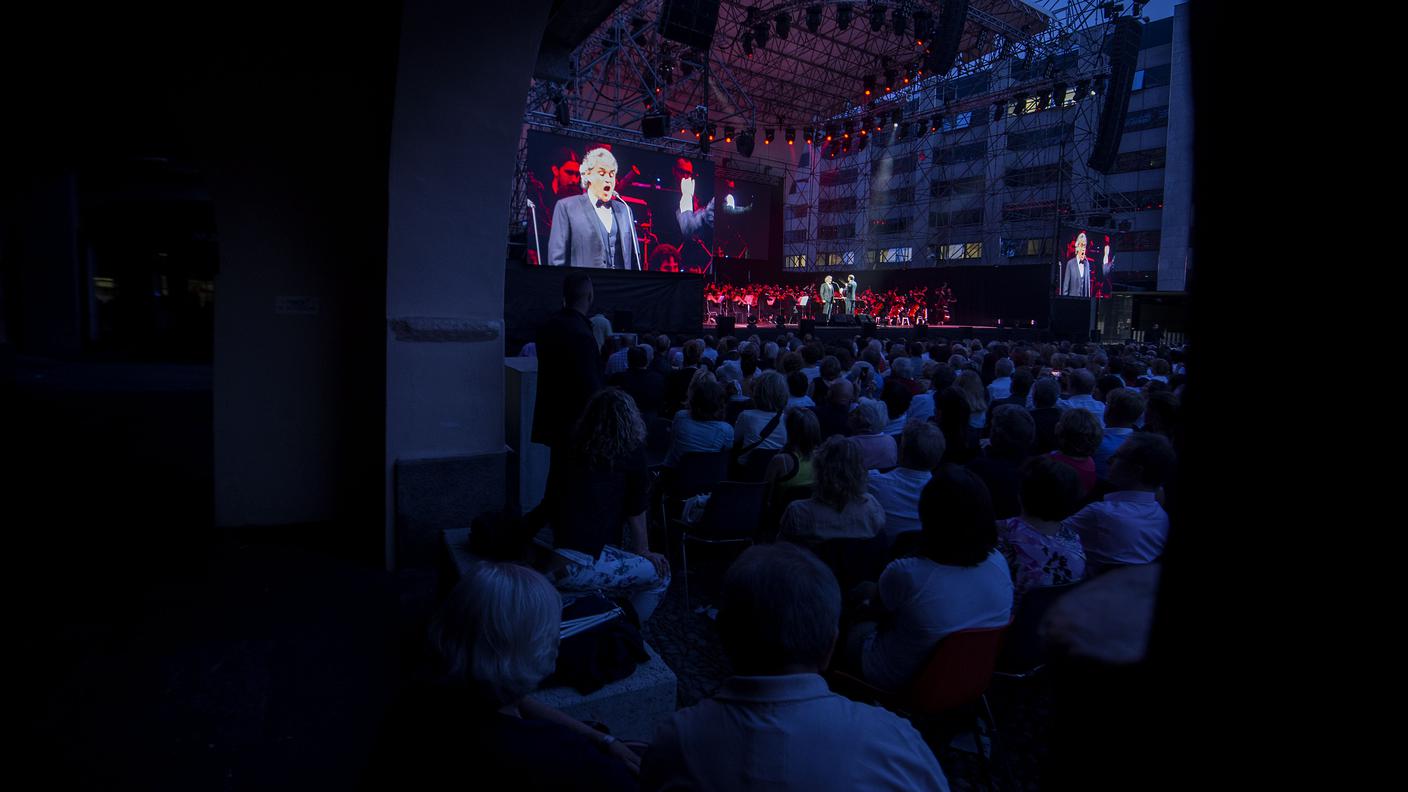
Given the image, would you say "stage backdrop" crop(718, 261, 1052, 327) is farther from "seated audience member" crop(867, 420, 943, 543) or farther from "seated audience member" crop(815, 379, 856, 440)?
"seated audience member" crop(867, 420, 943, 543)

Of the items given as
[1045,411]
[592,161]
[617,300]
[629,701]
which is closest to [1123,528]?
[629,701]

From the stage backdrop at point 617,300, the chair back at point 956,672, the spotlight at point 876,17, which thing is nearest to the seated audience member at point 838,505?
the chair back at point 956,672

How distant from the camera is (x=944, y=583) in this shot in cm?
229

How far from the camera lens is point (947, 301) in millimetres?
24844

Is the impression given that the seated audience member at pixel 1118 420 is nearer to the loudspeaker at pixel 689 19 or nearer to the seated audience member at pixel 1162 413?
the seated audience member at pixel 1162 413

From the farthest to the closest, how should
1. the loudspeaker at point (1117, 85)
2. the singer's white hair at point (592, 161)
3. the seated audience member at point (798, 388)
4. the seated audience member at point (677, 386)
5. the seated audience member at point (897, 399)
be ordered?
the singer's white hair at point (592, 161) < the loudspeaker at point (1117, 85) < the seated audience member at point (677, 386) < the seated audience member at point (897, 399) < the seated audience member at point (798, 388)

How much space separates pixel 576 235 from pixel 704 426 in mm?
14534

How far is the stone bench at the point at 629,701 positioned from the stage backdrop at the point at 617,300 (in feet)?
42.8

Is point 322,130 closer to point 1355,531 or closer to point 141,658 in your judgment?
point 141,658

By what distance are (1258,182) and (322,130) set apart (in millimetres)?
5719

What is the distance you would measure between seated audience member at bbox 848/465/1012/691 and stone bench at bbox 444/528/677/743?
75 centimetres

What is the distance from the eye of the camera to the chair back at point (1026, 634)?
2.41 meters

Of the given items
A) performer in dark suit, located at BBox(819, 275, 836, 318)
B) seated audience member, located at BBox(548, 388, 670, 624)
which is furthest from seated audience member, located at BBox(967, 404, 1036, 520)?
performer in dark suit, located at BBox(819, 275, 836, 318)

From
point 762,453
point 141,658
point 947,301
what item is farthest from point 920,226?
point 141,658
